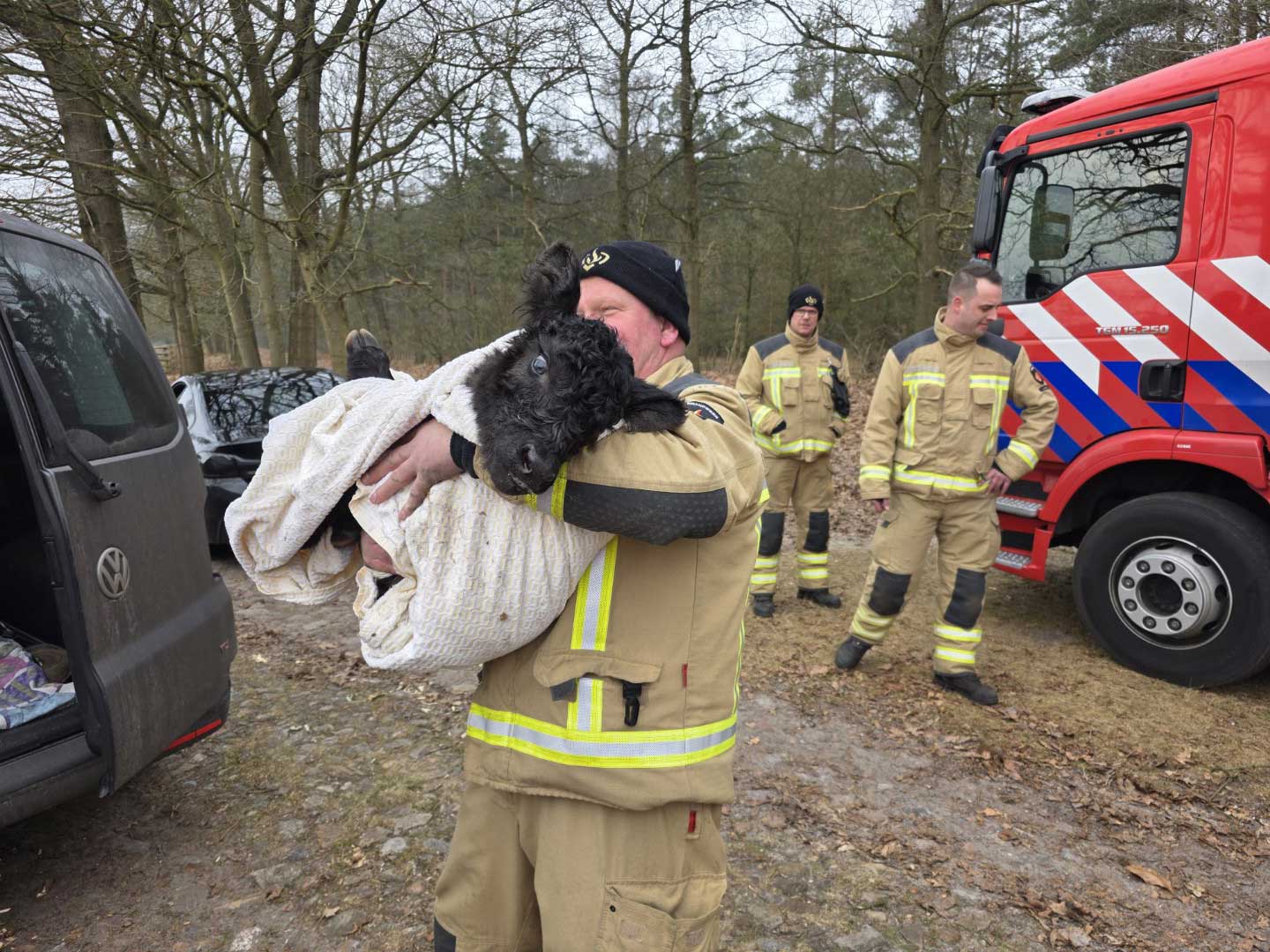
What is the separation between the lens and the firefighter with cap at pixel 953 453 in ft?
13.1

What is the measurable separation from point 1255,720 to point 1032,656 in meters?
1.06

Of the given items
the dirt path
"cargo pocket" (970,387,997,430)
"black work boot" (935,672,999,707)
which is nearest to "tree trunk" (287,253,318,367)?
the dirt path

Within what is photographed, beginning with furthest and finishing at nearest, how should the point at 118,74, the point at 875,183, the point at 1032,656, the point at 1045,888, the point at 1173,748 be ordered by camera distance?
the point at 875,183
the point at 118,74
the point at 1032,656
the point at 1173,748
the point at 1045,888

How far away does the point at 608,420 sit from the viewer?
3.55 feet

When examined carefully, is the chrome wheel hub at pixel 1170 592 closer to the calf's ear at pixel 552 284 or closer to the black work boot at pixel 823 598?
the black work boot at pixel 823 598

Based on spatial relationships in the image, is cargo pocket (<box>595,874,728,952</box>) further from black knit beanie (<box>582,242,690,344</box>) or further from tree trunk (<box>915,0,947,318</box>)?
tree trunk (<box>915,0,947,318</box>)

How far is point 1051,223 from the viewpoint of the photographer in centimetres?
452

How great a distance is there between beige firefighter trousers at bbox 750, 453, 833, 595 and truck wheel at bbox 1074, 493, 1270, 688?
1684 millimetres

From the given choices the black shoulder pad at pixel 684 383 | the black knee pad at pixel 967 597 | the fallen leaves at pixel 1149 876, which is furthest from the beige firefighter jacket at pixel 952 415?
the black shoulder pad at pixel 684 383

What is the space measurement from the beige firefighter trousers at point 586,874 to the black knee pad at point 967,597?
3.00m

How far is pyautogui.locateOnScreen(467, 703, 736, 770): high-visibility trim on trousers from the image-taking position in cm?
134

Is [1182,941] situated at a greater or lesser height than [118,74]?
lesser

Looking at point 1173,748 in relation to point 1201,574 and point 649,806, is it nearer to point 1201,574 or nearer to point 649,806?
point 1201,574

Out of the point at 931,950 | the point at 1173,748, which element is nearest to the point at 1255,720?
the point at 1173,748
